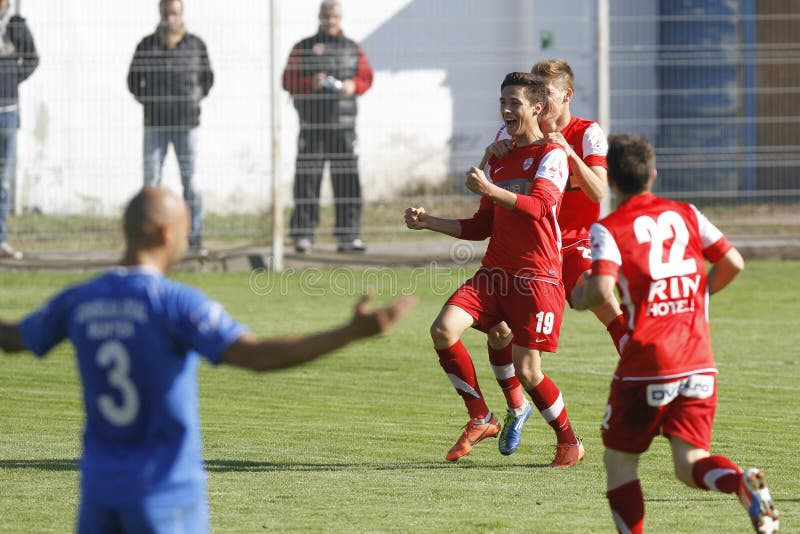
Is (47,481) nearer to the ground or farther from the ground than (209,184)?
nearer to the ground

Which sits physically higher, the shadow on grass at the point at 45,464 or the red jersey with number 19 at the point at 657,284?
the red jersey with number 19 at the point at 657,284

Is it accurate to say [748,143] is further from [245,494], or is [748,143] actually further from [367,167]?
[245,494]

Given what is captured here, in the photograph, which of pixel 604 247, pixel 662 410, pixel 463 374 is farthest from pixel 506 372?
pixel 604 247

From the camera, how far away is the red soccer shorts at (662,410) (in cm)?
543

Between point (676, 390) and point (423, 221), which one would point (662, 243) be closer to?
point (676, 390)

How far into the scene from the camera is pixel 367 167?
1739cm

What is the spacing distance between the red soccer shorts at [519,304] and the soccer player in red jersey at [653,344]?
2283 mm

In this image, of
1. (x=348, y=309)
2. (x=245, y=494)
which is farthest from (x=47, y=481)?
(x=348, y=309)

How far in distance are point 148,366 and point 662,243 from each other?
2203 mm

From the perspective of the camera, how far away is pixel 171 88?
16.7 metres

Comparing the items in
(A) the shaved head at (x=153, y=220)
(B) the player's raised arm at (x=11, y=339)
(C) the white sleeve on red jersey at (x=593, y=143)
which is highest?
(C) the white sleeve on red jersey at (x=593, y=143)

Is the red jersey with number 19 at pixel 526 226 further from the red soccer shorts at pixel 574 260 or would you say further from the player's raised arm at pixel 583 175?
the red soccer shorts at pixel 574 260

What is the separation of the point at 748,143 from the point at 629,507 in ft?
44.0

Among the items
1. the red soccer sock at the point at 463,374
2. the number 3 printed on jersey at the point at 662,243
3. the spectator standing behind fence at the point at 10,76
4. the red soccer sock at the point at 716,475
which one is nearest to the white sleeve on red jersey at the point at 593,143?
the red soccer sock at the point at 463,374
